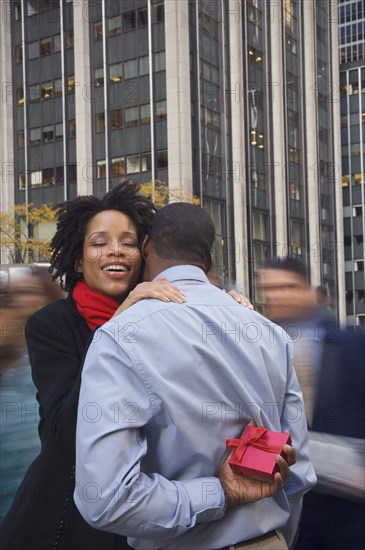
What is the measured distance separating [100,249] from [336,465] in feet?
4.66

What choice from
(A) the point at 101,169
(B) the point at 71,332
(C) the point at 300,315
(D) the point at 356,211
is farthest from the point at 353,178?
(B) the point at 71,332

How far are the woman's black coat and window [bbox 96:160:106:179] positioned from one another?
126 ft

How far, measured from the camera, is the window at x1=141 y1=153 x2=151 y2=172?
128ft

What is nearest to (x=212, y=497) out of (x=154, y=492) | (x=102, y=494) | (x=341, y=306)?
(x=154, y=492)

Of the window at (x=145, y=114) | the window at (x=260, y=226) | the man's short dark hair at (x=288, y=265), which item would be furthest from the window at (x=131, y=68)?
the man's short dark hair at (x=288, y=265)

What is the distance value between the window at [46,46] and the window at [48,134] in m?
4.59

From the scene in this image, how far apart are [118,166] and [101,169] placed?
1.03m

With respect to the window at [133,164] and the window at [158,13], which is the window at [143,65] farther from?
the window at [133,164]

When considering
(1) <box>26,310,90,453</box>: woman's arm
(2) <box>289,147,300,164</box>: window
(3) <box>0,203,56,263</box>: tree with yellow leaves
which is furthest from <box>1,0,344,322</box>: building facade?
(1) <box>26,310,90,453</box>: woman's arm

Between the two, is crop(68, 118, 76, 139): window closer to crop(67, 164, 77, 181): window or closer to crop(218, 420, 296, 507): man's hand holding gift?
crop(67, 164, 77, 181): window

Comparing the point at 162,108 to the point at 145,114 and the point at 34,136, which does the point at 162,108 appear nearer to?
the point at 145,114

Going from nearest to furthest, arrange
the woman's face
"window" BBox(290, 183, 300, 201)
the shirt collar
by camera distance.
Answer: the shirt collar < the woman's face < "window" BBox(290, 183, 300, 201)

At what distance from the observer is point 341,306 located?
2208 inches

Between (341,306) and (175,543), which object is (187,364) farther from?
(341,306)
